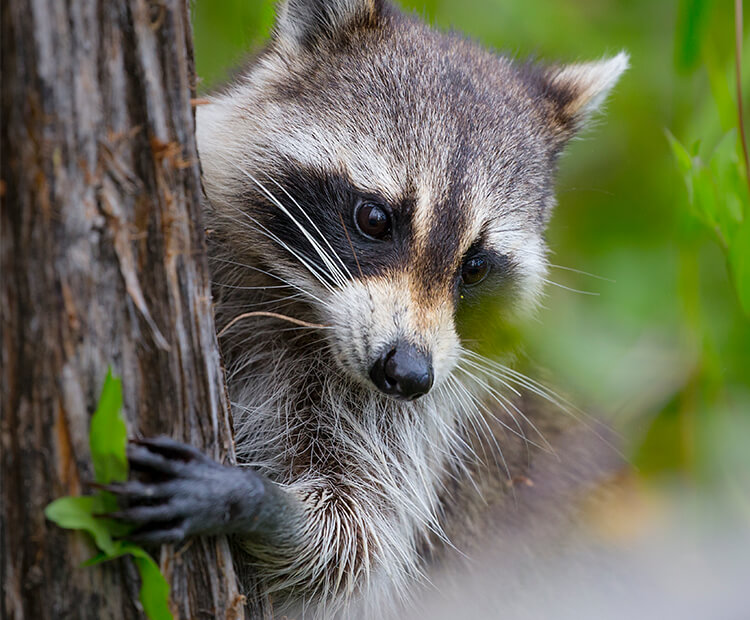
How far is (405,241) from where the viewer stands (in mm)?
2926

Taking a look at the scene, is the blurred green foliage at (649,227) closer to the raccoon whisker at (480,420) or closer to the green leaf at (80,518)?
the raccoon whisker at (480,420)

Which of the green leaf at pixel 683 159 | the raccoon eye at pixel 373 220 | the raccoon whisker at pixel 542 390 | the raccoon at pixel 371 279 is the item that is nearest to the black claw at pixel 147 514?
the raccoon at pixel 371 279

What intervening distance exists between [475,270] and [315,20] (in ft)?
3.99

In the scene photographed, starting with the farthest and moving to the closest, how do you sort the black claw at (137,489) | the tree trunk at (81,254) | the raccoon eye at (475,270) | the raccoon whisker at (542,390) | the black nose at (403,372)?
the raccoon whisker at (542,390), the raccoon eye at (475,270), the black nose at (403,372), the black claw at (137,489), the tree trunk at (81,254)

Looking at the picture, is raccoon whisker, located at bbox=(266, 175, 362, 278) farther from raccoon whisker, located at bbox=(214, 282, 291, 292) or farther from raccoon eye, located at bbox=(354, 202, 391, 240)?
raccoon whisker, located at bbox=(214, 282, 291, 292)

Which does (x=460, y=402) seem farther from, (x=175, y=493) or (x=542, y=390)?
(x=175, y=493)

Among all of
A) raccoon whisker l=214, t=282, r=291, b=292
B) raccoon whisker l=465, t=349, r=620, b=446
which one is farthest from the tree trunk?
raccoon whisker l=465, t=349, r=620, b=446

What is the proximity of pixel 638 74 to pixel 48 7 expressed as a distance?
4314mm

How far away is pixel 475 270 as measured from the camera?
10.4 feet

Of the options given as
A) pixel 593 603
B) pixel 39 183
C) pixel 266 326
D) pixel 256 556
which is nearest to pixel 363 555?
pixel 256 556

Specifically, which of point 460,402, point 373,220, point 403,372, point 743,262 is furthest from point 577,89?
point 403,372

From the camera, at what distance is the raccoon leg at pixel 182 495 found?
184 centimetres

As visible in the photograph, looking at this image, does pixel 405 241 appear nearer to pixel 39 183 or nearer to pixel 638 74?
pixel 39 183

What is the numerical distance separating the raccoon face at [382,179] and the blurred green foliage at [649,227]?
1.23 feet
